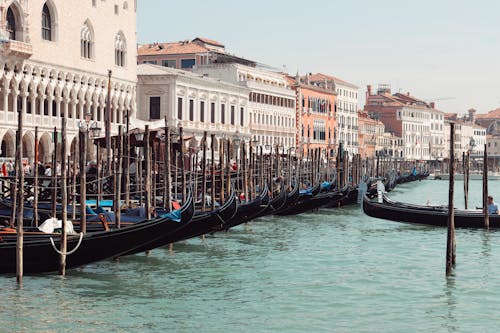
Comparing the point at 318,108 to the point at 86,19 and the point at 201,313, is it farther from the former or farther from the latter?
the point at 201,313

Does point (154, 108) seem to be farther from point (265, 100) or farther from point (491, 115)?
point (491, 115)

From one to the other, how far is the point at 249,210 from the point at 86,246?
221 inches

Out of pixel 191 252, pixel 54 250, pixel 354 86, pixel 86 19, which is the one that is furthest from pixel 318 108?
pixel 54 250

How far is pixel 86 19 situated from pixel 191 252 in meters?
16.2

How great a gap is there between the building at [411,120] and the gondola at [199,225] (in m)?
57.1

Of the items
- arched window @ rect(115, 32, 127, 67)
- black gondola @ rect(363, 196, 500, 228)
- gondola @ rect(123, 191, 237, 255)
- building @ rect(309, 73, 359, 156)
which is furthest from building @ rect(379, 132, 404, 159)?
gondola @ rect(123, 191, 237, 255)

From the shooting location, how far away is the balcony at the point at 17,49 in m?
23.9

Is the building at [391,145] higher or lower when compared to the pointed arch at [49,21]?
lower

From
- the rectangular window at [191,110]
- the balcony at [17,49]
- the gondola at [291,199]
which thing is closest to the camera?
the gondola at [291,199]

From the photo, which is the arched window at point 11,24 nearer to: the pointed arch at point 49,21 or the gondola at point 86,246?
the pointed arch at point 49,21

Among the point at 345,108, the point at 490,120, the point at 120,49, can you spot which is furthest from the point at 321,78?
the point at 490,120

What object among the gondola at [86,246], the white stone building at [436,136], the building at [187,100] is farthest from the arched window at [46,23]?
the white stone building at [436,136]

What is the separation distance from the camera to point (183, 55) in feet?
138

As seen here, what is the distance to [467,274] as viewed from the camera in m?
12.0
